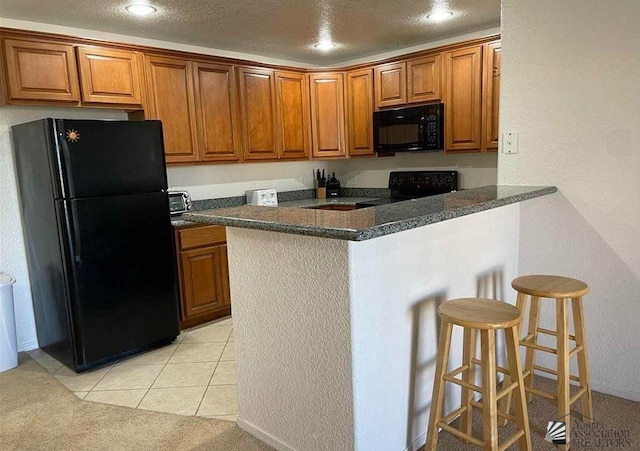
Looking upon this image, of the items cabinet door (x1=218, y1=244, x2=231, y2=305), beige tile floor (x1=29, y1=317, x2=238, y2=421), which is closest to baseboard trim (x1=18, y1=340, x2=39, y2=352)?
beige tile floor (x1=29, y1=317, x2=238, y2=421)

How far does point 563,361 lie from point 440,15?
97.2 inches

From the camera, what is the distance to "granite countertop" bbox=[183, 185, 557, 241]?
1430 mm

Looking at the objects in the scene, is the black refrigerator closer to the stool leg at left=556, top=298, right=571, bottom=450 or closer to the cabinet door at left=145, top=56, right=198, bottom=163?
the cabinet door at left=145, top=56, right=198, bottom=163

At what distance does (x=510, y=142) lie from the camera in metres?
2.50

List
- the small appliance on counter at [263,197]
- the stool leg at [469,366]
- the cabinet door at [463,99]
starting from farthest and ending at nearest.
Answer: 1. the small appliance on counter at [263,197]
2. the cabinet door at [463,99]
3. the stool leg at [469,366]

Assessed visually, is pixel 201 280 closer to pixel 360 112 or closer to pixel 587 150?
pixel 360 112

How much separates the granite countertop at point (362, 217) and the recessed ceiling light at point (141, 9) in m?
1.67

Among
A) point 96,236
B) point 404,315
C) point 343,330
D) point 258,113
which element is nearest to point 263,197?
point 258,113

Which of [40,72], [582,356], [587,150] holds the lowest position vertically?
Answer: [582,356]

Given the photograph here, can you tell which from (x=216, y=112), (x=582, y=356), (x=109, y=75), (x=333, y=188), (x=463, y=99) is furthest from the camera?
(x=333, y=188)

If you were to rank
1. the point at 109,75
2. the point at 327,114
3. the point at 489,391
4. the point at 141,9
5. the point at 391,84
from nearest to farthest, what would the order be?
the point at 489,391
the point at 141,9
the point at 109,75
the point at 391,84
the point at 327,114

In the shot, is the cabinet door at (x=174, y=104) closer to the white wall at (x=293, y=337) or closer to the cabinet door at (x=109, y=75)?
the cabinet door at (x=109, y=75)

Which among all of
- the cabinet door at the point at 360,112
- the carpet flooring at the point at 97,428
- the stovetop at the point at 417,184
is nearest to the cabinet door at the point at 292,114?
the cabinet door at the point at 360,112

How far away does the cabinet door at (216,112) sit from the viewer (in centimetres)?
368
